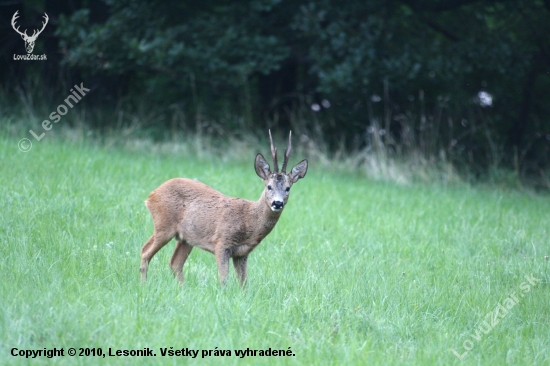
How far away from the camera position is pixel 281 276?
5949 millimetres

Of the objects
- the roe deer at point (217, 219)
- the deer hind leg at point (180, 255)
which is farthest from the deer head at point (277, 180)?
the deer hind leg at point (180, 255)

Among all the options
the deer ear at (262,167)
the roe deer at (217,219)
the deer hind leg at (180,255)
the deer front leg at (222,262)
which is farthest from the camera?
the deer hind leg at (180,255)

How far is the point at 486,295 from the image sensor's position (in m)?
5.93

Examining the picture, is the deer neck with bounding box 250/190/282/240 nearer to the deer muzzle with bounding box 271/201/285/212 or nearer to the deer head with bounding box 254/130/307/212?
the deer head with bounding box 254/130/307/212

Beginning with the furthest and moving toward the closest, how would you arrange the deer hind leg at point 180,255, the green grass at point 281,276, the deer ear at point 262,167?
the deer hind leg at point 180,255 < the deer ear at point 262,167 < the green grass at point 281,276

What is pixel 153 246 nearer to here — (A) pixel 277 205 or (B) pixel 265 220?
(B) pixel 265 220

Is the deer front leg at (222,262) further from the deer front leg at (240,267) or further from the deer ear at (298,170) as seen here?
the deer ear at (298,170)

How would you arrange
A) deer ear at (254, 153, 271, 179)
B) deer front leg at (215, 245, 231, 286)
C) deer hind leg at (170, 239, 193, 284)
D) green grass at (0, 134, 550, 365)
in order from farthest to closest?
1. deer hind leg at (170, 239, 193, 284)
2. deer ear at (254, 153, 271, 179)
3. deer front leg at (215, 245, 231, 286)
4. green grass at (0, 134, 550, 365)

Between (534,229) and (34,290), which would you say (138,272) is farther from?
(534,229)

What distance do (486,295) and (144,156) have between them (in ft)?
21.8

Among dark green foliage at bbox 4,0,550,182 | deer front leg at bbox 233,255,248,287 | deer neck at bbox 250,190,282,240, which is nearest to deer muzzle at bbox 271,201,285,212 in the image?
deer neck at bbox 250,190,282,240

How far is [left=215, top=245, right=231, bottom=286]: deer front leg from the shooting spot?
18.2 ft

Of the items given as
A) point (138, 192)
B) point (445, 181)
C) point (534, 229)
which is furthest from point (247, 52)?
point (534, 229)

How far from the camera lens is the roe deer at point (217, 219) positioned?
5.75 meters
